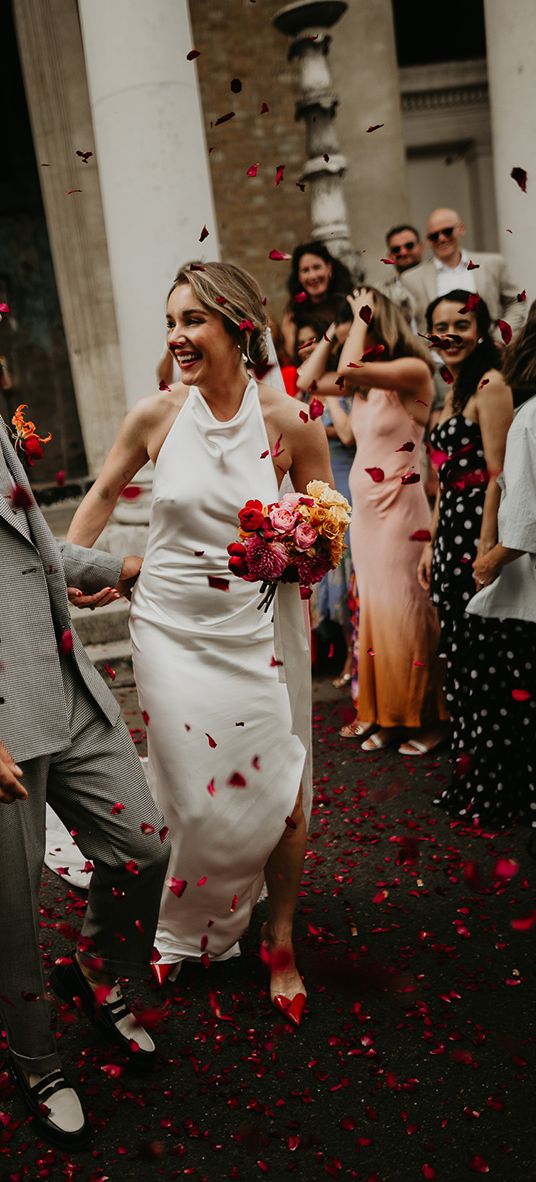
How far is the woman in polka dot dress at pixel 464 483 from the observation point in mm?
4480

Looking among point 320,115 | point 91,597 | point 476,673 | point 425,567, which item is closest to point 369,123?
point 320,115

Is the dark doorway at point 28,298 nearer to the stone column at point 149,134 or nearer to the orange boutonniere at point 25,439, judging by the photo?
the stone column at point 149,134

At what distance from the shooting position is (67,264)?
36.0ft

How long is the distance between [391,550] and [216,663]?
2392 millimetres

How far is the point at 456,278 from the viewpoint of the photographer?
287 inches

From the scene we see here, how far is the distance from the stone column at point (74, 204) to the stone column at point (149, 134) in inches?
135

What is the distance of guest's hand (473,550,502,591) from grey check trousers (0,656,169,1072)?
185 centimetres

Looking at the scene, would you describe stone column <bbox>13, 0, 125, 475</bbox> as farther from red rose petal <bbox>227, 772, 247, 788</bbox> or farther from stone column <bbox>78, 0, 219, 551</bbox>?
red rose petal <bbox>227, 772, 247, 788</bbox>

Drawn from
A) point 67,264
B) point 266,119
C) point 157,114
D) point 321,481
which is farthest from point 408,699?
point 266,119

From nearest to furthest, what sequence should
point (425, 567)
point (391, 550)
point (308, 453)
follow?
1. point (308, 453)
2. point (425, 567)
3. point (391, 550)

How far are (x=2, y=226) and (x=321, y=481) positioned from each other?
31.9 feet

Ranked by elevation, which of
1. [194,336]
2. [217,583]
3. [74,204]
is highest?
[74,204]

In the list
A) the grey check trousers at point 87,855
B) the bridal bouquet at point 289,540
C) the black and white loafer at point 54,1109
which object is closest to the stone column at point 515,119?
the bridal bouquet at point 289,540

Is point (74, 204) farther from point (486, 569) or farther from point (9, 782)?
point (9, 782)
